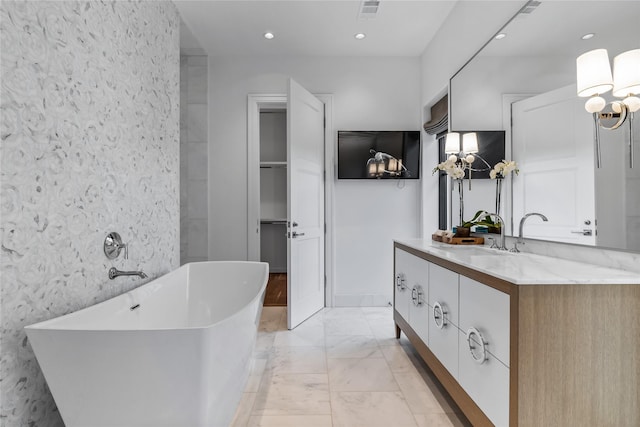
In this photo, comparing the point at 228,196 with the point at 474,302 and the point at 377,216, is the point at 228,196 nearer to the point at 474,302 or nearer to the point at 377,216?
the point at 377,216

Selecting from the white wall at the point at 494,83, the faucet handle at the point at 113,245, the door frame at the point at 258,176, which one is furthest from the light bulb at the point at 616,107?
the door frame at the point at 258,176

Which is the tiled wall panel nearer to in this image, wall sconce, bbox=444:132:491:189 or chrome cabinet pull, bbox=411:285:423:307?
chrome cabinet pull, bbox=411:285:423:307

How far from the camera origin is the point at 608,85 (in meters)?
1.34

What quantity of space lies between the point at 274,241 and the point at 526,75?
13.4 ft

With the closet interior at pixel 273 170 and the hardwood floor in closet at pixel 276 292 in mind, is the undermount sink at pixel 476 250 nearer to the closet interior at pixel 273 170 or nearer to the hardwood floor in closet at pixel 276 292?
the hardwood floor in closet at pixel 276 292

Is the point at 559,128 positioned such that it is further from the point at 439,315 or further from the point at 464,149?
the point at 439,315

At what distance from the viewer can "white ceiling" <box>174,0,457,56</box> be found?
106 inches

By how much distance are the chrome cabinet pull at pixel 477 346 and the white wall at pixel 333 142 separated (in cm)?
220

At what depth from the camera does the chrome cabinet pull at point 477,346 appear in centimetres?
128

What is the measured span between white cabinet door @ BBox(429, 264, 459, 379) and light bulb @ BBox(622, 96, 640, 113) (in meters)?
0.93

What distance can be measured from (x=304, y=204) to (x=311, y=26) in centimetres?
160

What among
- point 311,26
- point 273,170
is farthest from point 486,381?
point 273,170

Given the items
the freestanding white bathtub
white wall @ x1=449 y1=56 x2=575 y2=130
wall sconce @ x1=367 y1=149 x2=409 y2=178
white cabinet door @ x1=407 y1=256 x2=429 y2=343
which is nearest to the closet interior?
wall sconce @ x1=367 y1=149 x2=409 y2=178

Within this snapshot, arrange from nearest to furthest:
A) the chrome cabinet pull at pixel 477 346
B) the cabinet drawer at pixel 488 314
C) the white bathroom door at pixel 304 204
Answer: the cabinet drawer at pixel 488 314, the chrome cabinet pull at pixel 477 346, the white bathroom door at pixel 304 204
